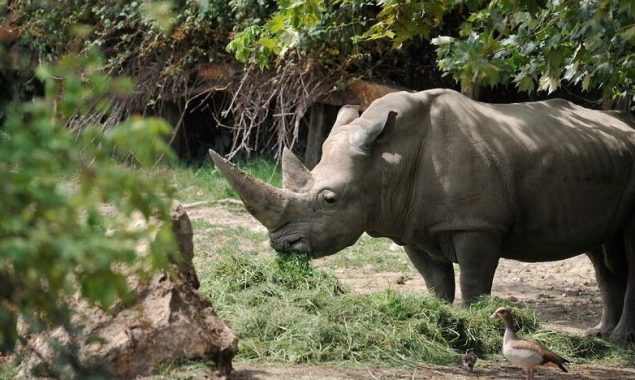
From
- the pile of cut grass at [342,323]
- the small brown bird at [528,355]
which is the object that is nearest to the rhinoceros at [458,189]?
the pile of cut grass at [342,323]

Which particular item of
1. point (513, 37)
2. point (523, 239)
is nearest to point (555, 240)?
point (523, 239)

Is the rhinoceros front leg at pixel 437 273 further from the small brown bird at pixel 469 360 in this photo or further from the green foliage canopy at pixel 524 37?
the small brown bird at pixel 469 360

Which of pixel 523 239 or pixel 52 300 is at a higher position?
pixel 52 300

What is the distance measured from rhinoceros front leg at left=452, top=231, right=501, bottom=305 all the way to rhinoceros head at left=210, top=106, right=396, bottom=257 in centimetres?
73

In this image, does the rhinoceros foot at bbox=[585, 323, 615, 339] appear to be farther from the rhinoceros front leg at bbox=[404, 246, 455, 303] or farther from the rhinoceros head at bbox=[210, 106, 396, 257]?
the rhinoceros head at bbox=[210, 106, 396, 257]

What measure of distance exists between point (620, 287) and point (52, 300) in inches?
272

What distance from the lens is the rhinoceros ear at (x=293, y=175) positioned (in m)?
8.46

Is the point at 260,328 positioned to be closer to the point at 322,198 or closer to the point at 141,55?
the point at 322,198

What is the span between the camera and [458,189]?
843 cm

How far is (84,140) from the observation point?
3.21 meters

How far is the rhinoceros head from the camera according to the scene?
824 centimetres

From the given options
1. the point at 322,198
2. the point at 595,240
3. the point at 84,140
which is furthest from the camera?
the point at 595,240

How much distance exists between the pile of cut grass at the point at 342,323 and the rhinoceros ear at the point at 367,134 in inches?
37.0

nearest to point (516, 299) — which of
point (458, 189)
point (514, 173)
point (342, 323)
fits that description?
point (514, 173)
